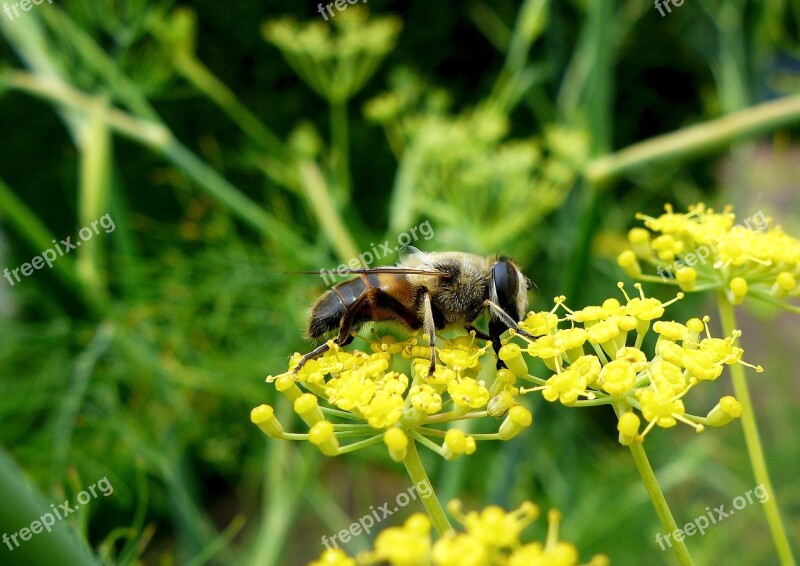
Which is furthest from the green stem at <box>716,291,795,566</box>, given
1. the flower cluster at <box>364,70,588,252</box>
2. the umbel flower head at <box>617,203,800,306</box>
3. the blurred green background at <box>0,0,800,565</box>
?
the flower cluster at <box>364,70,588,252</box>

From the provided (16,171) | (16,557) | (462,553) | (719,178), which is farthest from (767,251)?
(719,178)

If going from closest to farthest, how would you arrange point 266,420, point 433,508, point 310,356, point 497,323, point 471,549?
point 471,549
point 433,508
point 266,420
point 310,356
point 497,323

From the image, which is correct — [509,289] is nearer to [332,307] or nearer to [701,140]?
[332,307]

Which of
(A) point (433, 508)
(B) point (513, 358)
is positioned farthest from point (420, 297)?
(A) point (433, 508)

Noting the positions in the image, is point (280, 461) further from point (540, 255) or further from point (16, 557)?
point (540, 255)

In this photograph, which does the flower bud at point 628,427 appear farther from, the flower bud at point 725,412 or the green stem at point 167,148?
the green stem at point 167,148

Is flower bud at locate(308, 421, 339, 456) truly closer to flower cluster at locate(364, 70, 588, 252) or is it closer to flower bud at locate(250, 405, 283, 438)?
flower bud at locate(250, 405, 283, 438)
